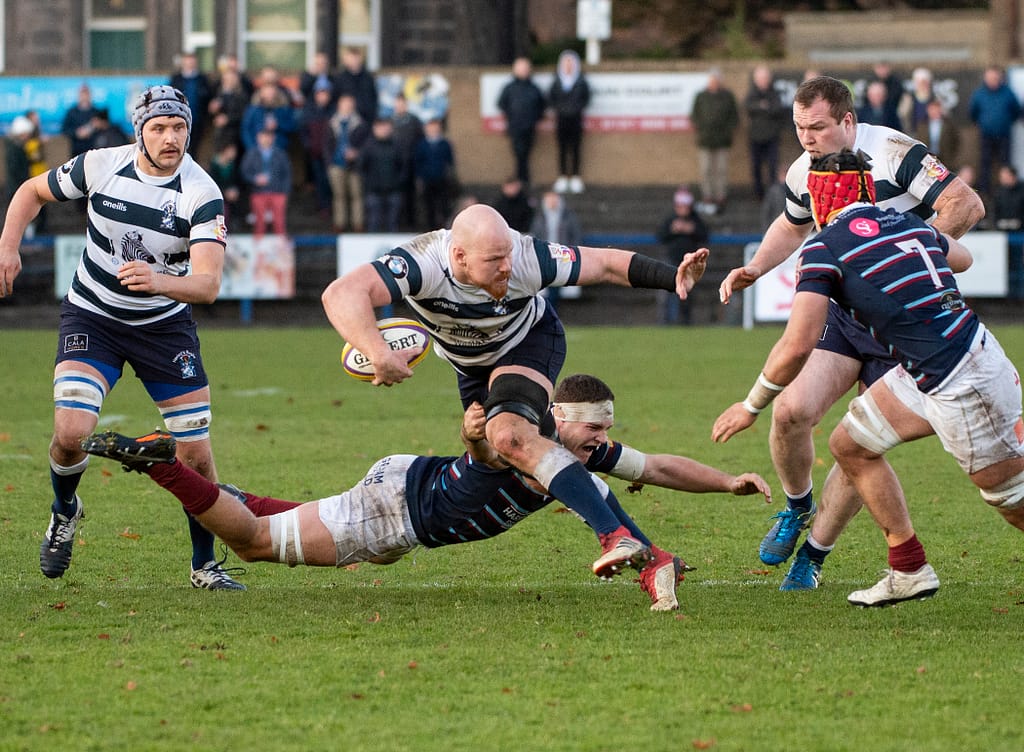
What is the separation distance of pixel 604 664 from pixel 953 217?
276 centimetres

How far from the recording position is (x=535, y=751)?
4531mm

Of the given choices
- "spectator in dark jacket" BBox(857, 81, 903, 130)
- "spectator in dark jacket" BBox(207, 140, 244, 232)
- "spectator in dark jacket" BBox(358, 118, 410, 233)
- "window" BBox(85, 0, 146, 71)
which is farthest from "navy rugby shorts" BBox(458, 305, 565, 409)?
"window" BBox(85, 0, 146, 71)

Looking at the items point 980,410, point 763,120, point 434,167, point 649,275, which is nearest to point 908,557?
point 980,410

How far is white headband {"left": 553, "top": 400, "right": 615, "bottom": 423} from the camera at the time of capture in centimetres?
675

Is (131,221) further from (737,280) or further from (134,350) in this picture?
(737,280)

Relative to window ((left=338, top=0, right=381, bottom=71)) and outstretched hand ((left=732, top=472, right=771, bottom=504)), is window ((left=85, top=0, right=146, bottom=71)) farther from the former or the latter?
outstretched hand ((left=732, top=472, right=771, bottom=504))

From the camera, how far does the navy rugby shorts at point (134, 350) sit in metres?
7.26

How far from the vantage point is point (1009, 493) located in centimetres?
596

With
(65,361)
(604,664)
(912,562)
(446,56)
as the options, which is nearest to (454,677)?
(604,664)

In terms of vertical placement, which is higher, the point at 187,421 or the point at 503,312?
the point at 503,312

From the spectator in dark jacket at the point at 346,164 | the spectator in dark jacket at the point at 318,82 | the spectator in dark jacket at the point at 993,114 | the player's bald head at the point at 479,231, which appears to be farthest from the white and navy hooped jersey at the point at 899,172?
the spectator in dark jacket at the point at 318,82

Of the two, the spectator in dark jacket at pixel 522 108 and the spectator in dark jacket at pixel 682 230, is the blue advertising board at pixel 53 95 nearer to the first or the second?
the spectator in dark jacket at pixel 522 108

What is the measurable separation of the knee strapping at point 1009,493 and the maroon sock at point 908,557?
35 centimetres

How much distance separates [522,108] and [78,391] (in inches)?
697
